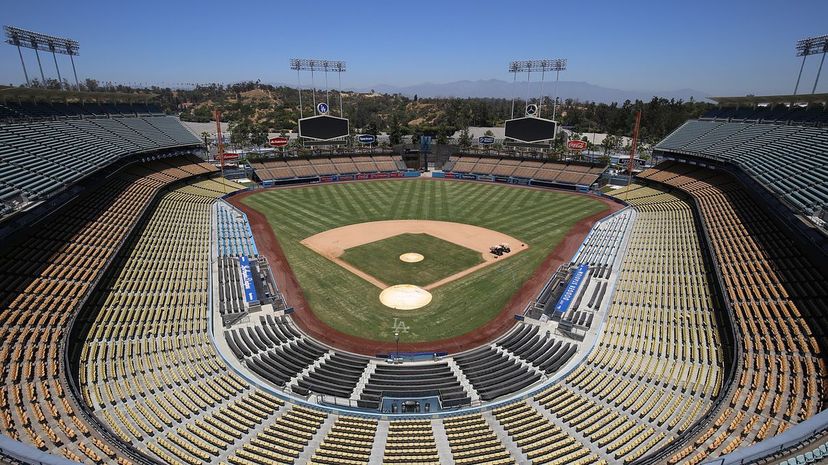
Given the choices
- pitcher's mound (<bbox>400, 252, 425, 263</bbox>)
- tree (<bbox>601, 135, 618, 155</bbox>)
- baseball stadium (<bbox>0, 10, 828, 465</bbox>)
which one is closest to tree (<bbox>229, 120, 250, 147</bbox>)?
baseball stadium (<bbox>0, 10, 828, 465</bbox>)

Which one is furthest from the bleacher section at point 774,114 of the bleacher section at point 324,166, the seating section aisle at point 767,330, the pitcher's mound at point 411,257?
the bleacher section at point 324,166

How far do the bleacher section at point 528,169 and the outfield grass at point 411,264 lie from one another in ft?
134

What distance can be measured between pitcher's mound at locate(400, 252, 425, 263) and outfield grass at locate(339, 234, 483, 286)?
0.57 m

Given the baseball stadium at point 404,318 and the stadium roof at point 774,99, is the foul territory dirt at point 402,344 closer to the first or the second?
the baseball stadium at point 404,318

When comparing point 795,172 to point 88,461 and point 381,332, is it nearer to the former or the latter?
point 381,332

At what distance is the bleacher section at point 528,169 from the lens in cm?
8119

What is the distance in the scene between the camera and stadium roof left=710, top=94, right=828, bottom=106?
55381 millimetres

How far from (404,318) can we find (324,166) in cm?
6249

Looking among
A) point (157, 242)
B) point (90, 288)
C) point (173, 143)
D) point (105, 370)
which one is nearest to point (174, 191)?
point (173, 143)

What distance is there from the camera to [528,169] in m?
87.1

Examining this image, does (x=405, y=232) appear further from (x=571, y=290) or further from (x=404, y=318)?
(x=571, y=290)

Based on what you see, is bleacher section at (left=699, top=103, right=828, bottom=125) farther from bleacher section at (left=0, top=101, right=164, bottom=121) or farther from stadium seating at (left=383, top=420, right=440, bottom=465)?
bleacher section at (left=0, top=101, right=164, bottom=121)

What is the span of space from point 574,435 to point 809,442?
31.0ft

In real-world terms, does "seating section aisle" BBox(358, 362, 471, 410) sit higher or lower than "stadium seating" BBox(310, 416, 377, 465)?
lower
